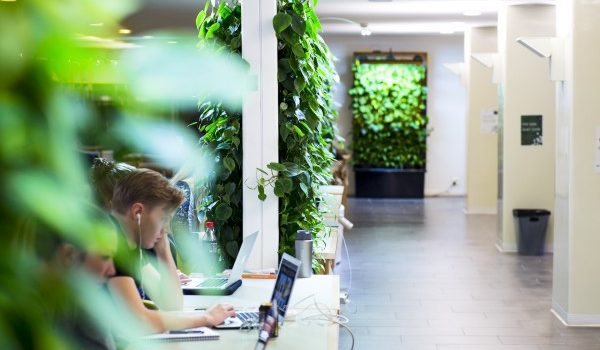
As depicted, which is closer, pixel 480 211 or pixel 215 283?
pixel 215 283

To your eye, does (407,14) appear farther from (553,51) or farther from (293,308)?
(293,308)

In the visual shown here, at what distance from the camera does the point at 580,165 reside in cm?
681

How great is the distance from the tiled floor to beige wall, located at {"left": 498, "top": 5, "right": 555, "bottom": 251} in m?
0.71

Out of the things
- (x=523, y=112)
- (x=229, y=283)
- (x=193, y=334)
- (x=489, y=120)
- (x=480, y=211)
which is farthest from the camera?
(x=480, y=211)

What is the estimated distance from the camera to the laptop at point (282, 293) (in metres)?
3.34

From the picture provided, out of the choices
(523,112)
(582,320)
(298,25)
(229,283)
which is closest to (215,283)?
(229,283)

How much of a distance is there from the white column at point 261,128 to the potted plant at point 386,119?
12.5 meters

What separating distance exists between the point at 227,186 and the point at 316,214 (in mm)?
597

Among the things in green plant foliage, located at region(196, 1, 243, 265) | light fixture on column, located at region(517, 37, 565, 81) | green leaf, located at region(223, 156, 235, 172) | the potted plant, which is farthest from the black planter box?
green leaf, located at region(223, 156, 235, 172)

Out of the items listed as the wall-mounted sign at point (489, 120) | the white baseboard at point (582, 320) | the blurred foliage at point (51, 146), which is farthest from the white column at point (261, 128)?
the wall-mounted sign at point (489, 120)

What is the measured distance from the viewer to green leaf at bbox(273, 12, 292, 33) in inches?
197

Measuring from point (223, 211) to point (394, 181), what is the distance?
12.5 metres

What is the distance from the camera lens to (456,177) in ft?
59.2

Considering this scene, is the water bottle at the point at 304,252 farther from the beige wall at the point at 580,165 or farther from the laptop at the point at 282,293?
the beige wall at the point at 580,165
